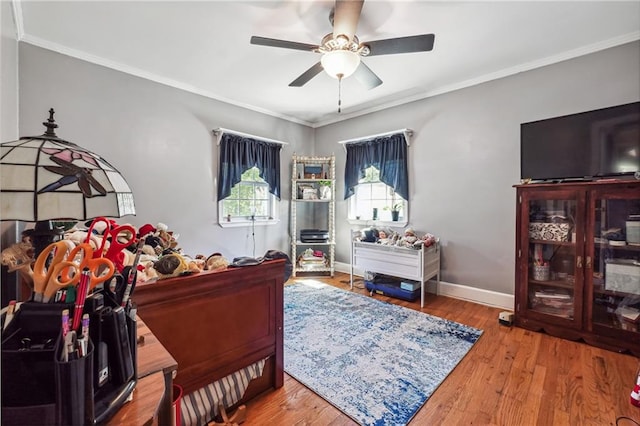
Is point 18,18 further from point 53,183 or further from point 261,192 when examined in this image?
point 261,192

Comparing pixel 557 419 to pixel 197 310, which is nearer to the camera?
pixel 197 310

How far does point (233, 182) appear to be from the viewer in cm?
385

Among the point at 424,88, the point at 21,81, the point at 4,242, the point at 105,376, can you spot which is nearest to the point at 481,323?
the point at 424,88

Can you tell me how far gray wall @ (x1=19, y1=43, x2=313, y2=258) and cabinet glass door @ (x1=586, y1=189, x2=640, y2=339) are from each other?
12.3 ft

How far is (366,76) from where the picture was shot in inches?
94.7

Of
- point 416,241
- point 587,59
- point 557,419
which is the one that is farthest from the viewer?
point 416,241

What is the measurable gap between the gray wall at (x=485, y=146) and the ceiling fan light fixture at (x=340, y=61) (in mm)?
1922

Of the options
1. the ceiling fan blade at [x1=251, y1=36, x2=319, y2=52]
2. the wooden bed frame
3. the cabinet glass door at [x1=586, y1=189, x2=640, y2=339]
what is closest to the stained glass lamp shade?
the wooden bed frame

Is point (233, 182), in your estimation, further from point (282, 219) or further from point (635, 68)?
point (635, 68)

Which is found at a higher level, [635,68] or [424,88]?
[424,88]

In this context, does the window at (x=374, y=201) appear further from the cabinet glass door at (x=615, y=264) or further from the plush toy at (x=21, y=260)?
the plush toy at (x=21, y=260)

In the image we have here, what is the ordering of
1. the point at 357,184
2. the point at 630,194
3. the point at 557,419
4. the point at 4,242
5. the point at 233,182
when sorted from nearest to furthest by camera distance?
the point at 4,242, the point at 557,419, the point at 630,194, the point at 233,182, the point at 357,184

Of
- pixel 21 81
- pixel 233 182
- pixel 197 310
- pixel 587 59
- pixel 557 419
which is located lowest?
pixel 557 419

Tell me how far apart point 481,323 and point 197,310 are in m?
2.61
